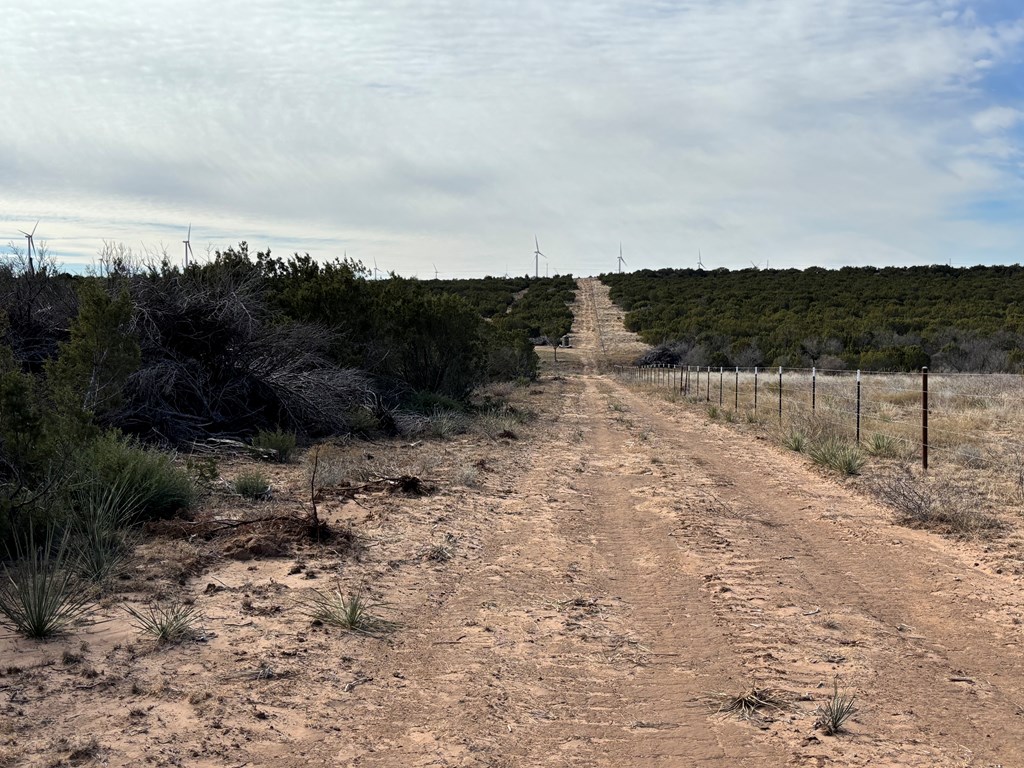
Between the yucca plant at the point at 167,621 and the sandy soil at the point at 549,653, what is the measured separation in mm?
102

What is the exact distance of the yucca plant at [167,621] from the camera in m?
5.11

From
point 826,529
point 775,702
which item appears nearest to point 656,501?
point 826,529

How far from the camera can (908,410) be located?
22.6 metres

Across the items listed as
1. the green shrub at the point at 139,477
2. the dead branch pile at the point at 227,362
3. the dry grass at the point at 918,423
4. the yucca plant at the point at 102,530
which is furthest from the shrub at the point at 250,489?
the dry grass at the point at 918,423

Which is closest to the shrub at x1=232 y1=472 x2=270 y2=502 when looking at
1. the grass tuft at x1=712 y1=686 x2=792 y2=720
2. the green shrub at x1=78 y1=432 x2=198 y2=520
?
the green shrub at x1=78 y1=432 x2=198 y2=520

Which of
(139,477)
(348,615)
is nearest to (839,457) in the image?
(348,615)

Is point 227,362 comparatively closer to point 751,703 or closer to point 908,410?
point 751,703

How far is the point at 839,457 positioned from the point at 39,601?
10.7m

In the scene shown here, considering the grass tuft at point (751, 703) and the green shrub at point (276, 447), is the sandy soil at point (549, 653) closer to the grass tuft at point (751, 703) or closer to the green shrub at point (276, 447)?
the grass tuft at point (751, 703)

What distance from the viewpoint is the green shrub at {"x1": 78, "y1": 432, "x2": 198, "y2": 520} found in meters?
7.65

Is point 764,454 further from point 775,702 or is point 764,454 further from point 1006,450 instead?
point 775,702

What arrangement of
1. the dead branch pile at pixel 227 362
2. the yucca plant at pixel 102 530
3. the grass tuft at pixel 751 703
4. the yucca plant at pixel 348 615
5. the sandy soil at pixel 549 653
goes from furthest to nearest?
the dead branch pile at pixel 227 362 → the yucca plant at pixel 102 530 → the yucca plant at pixel 348 615 → the grass tuft at pixel 751 703 → the sandy soil at pixel 549 653

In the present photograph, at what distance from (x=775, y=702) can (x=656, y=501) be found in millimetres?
5845

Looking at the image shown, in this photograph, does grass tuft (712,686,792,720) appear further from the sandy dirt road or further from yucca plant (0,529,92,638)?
yucca plant (0,529,92,638)
